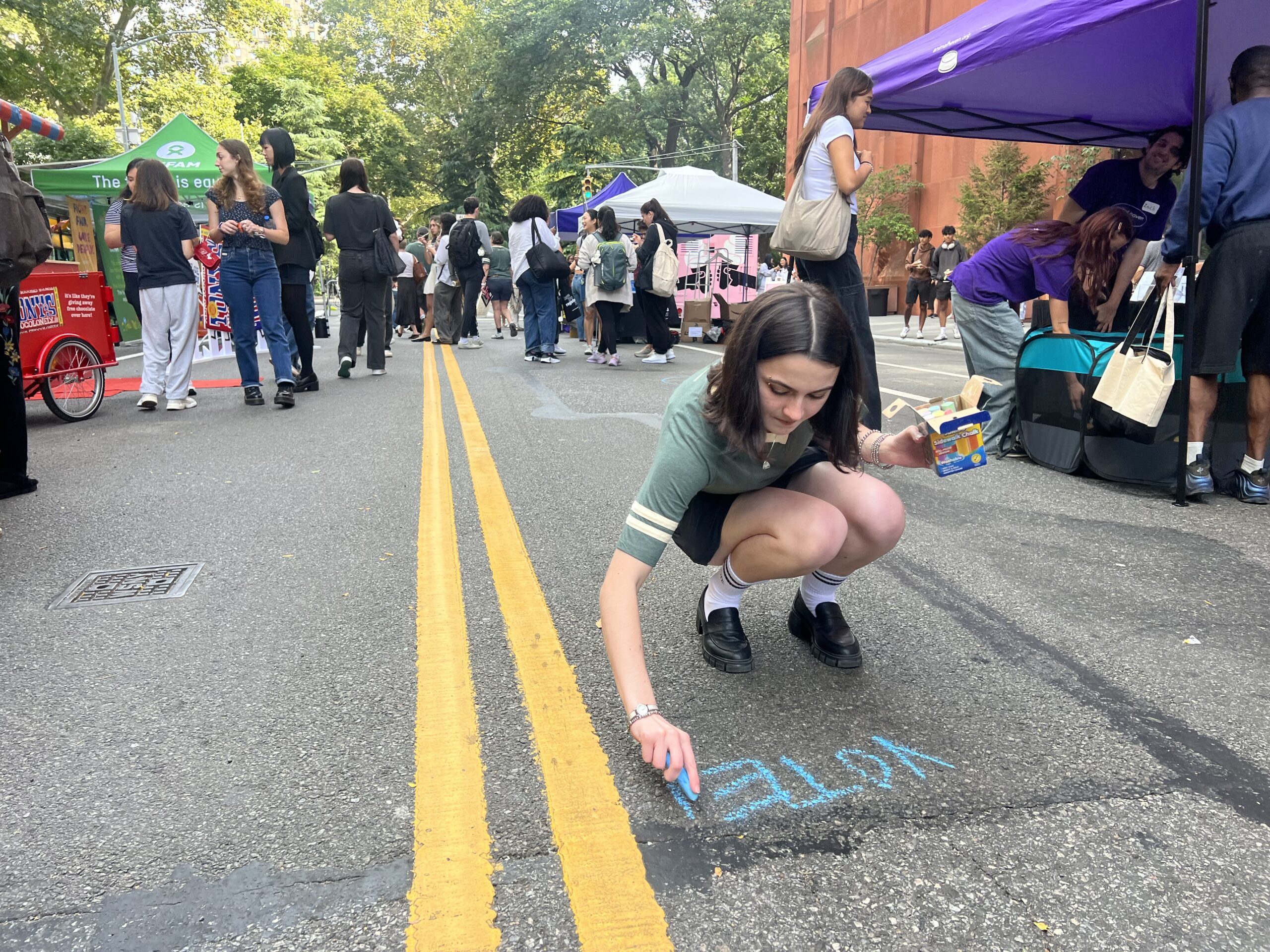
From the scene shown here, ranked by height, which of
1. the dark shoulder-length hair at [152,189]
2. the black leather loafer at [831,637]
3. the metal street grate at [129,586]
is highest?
the dark shoulder-length hair at [152,189]

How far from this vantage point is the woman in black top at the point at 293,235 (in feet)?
26.6

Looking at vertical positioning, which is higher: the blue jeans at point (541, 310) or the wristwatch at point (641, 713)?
the blue jeans at point (541, 310)

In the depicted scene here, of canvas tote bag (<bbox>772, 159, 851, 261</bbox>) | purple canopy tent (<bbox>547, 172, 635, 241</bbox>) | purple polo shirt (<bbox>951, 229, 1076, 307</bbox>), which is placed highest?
purple canopy tent (<bbox>547, 172, 635, 241</bbox>)

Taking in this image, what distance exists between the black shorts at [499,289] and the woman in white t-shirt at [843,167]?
1225cm

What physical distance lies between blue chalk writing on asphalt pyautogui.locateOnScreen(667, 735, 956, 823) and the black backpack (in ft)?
38.2

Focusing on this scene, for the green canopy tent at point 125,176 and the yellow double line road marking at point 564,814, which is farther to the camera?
the green canopy tent at point 125,176

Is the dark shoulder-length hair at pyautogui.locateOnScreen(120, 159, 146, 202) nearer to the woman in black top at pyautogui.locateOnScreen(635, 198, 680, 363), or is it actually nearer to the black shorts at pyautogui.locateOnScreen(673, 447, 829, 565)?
the woman in black top at pyautogui.locateOnScreen(635, 198, 680, 363)

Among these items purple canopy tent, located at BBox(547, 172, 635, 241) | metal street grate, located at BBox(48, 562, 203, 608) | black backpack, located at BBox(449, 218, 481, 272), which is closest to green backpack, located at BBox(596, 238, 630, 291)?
black backpack, located at BBox(449, 218, 481, 272)

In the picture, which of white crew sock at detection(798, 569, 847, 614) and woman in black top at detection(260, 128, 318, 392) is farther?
woman in black top at detection(260, 128, 318, 392)

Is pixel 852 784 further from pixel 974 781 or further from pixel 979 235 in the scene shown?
pixel 979 235

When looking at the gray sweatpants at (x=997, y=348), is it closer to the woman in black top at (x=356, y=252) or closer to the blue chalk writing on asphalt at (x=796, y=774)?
the blue chalk writing on asphalt at (x=796, y=774)

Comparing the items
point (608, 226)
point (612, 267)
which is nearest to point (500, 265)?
point (608, 226)

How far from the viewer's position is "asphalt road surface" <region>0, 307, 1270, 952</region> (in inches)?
69.4

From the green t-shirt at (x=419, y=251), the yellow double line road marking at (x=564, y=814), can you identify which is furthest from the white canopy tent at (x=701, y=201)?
the yellow double line road marking at (x=564, y=814)
